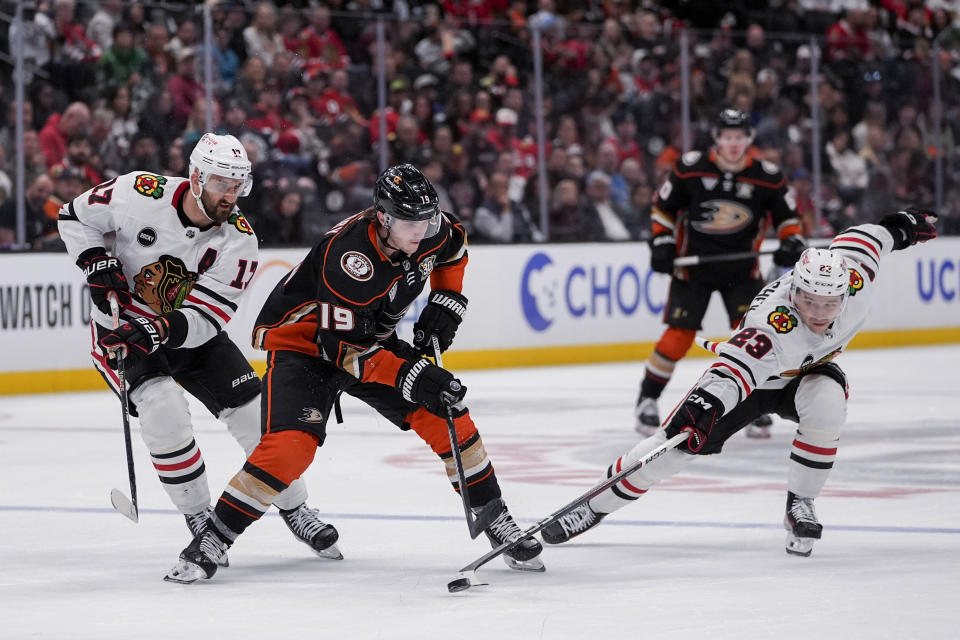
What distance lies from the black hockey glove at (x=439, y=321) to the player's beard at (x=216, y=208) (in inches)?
24.6

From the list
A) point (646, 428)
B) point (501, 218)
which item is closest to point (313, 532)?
point (646, 428)

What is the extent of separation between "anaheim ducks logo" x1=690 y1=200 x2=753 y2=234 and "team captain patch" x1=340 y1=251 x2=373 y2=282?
3469mm

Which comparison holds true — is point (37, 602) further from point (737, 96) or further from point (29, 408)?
point (737, 96)

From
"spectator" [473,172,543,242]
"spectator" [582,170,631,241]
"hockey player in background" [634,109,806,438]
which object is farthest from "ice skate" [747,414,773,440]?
"spectator" [582,170,631,241]

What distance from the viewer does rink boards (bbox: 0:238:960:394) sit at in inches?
353

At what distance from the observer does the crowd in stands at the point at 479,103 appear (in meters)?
8.85

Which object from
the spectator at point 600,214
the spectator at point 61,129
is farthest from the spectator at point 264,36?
the spectator at point 600,214

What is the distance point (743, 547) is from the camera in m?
4.14

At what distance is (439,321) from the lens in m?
3.95

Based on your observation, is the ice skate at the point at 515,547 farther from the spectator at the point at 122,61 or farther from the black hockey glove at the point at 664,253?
the spectator at the point at 122,61

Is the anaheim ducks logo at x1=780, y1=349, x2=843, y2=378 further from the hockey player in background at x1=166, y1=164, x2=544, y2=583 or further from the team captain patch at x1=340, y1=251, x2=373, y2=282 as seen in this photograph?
the team captain patch at x1=340, y1=251, x2=373, y2=282

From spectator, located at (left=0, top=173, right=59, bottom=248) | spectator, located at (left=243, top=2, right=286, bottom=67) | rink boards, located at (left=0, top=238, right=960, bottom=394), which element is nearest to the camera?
spectator, located at (left=0, top=173, right=59, bottom=248)

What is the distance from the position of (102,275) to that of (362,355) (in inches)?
32.2

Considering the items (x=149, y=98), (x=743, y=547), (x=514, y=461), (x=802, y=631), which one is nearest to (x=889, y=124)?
(x=149, y=98)
